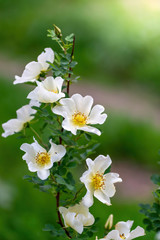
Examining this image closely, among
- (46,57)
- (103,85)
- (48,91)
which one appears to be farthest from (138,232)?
(103,85)

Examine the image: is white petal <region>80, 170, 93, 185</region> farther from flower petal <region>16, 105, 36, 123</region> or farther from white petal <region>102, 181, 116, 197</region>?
flower petal <region>16, 105, 36, 123</region>

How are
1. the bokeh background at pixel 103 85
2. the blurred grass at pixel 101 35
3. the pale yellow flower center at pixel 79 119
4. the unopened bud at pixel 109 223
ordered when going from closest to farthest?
the pale yellow flower center at pixel 79 119 → the unopened bud at pixel 109 223 → the bokeh background at pixel 103 85 → the blurred grass at pixel 101 35

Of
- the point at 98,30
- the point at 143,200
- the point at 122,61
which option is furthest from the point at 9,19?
the point at 143,200

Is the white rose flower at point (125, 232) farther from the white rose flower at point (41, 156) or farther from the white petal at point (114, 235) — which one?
the white rose flower at point (41, 156)

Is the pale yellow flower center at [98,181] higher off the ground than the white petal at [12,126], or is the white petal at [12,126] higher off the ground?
the white petal at [12,126]

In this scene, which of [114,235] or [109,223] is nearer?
[114,235]

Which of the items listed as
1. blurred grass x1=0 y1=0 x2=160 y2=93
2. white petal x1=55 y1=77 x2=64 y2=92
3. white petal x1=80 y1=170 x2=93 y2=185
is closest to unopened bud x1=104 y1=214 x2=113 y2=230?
white petal x1=80 y1=170 x2=93 y2=185

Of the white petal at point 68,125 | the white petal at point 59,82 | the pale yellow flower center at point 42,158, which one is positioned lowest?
the pale yellow flower center at point 42,158

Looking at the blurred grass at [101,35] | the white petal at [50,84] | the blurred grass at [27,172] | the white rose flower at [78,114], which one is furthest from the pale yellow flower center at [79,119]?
the blurred grass at [101,35]

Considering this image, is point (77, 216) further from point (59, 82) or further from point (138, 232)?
point (59, 82)
